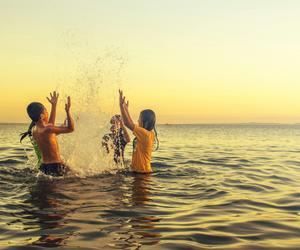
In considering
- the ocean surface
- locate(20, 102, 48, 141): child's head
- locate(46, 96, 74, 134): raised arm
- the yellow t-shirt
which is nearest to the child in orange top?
the yellow t-shirt

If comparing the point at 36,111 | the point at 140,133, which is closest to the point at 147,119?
the point at 140,133

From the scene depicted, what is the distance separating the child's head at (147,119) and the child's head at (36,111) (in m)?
2.72

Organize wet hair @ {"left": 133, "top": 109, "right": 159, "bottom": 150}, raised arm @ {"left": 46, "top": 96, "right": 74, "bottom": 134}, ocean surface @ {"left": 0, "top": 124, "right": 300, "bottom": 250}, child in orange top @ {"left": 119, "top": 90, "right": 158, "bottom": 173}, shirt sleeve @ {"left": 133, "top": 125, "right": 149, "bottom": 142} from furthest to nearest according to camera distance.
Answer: wet hair @ {"left": 133, "top": 109, "right": 159, "bottom": 150}, shirt sleeve @ {"left": 133, "top": 125, "right": 149, "bottom": 142}, child in orange top @ {"left": 119, "top": 90, "right": 158, "bottom": 173}, raised arm @ {"left": 46, "top": 96, "right": 74, "bottom": 134}, ocean surface @ {"left": 0, "top": 124, "right": 300, "bottom": 250}

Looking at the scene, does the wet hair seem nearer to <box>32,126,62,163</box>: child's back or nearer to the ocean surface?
the ocean surface

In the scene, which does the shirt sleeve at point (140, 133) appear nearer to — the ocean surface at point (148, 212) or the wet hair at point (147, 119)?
the wet hair at point (147, 119)

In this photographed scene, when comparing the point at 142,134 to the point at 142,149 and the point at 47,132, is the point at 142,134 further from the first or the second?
the point at 47,132

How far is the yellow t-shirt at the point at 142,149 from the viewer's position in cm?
1135

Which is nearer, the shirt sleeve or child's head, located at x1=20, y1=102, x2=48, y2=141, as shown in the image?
child's head, located at x1=20, y1=102, x2=48, y2=141

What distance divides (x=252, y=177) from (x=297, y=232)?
7.36m

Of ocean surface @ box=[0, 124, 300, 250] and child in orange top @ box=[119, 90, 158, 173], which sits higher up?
child in orange top @ box=[119, 90, 158, 173]

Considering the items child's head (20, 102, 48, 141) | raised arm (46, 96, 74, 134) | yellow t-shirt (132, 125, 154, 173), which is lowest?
yellow t-shirt (132, 125, 154, 173)

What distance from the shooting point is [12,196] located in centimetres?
1015

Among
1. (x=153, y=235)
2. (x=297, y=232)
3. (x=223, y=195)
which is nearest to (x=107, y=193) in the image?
(x=223, y=195)

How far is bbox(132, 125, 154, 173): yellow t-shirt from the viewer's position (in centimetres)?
1135
